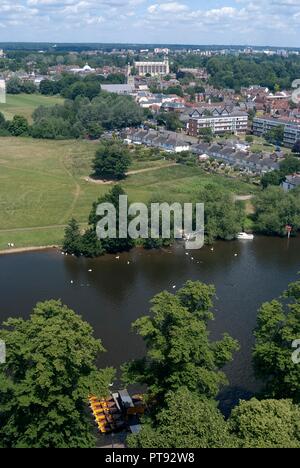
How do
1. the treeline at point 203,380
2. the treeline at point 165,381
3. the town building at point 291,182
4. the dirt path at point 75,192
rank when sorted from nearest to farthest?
1. the treeline at point 203,380
2. the treeline at point 165,381
3. the dirt path at point 75,192
4. the town building at point 291,182

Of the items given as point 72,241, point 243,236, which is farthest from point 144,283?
point 243,236

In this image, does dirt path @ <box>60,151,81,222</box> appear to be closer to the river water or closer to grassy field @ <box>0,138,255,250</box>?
grassy field @ <box>0,138,255,250</box>

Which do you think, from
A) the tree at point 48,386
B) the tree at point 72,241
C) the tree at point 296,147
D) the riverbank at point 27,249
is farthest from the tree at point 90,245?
the tree at point 296,147

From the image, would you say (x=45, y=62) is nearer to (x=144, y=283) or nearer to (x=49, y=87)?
(x=49, y=87)

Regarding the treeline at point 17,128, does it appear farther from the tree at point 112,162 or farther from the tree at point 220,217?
the tree at point 220,217

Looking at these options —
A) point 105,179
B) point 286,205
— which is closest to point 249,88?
point 105,179

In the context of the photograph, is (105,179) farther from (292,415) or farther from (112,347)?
(292,415)
